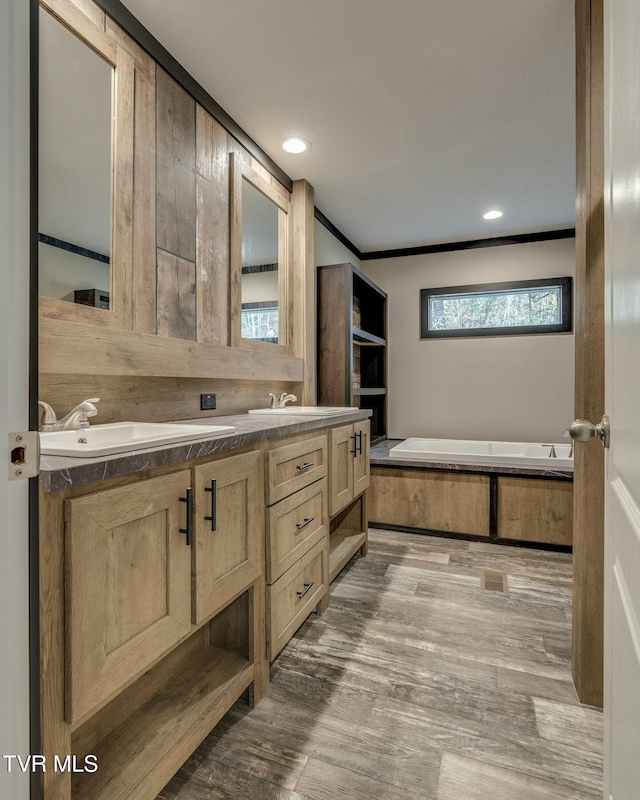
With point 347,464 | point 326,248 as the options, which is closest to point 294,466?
point 347,464

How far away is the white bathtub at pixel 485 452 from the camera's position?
3.17 metres

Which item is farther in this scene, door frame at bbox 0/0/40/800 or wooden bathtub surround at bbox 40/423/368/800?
wooden bathtub surround at bbox 40/423/368/800

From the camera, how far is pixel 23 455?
0.69 m

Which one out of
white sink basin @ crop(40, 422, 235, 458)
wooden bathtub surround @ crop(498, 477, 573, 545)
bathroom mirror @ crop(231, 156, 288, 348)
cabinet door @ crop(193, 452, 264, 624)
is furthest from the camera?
wooden bathtub surround @ crop(498, 477, 573, 545)

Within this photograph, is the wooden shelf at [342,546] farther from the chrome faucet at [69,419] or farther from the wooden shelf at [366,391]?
the chrome faucet at [69,419]

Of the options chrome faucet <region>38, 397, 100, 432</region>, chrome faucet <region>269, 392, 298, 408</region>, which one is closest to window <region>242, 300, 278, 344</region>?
chrome faucet <region>269, 392, 298, 408</region>

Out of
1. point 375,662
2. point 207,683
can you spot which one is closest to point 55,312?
point 207,683

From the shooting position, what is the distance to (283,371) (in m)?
2.89

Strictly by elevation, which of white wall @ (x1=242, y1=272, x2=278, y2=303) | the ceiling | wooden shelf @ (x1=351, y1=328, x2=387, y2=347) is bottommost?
wooden shelf @ (x1=351, y1=328, x2=387, y2=347)

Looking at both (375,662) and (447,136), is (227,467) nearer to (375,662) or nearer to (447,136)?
(375,662)

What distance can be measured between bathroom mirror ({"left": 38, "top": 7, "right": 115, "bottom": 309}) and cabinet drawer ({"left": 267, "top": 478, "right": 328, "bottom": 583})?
1.06 metres

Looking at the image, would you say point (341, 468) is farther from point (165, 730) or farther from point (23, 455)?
point (23, 455)

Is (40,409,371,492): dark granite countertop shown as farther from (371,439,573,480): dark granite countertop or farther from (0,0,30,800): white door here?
(371,439,573,480): dark granite countertop

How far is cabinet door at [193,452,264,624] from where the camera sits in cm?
124
